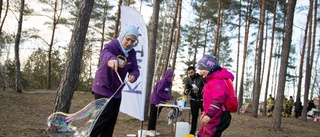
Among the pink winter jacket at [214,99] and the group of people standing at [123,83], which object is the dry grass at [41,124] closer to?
the group of people standing at [123,83]

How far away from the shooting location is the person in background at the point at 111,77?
2910 millimetres

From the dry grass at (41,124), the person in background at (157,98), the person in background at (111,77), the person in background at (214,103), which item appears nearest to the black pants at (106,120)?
the person in background at (111,77)

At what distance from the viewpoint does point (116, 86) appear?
121 inches

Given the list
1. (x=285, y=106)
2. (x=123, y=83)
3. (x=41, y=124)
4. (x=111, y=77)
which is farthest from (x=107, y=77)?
(x=285, y=106)

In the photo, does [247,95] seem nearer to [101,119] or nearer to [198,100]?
[198,100]

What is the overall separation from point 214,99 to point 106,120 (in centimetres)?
141

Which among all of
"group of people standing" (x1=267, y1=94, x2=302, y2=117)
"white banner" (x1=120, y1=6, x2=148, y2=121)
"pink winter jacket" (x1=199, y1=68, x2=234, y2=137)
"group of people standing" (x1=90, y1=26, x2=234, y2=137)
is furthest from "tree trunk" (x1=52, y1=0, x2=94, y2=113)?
"group of people standing" (x1=267, y1=94, x2=302, y2=117)

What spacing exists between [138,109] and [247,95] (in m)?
53.9

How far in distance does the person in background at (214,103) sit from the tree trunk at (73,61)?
9.16ft

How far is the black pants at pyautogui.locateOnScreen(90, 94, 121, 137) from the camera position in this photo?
2893 millimetres

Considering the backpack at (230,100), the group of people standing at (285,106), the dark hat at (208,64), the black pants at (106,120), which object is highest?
the dark hat at (208,64)

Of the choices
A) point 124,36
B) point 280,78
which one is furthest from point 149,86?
point 124,36

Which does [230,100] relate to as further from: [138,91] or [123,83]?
[138,91]

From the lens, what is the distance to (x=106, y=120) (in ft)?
9.59
